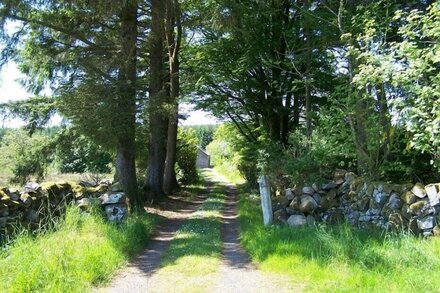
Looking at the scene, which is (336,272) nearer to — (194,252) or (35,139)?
(194,252)

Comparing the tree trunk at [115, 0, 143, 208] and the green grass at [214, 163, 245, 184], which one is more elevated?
the tree trunk at [115, 0, 143, 208]

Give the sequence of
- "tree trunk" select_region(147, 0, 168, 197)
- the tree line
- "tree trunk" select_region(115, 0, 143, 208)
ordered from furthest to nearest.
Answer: "tree trunk" select_region(147, 0, 168, 197) → "tree trunk" select_region(115, 0, 143, 208) → the tree line

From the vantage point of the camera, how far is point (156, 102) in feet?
47.0

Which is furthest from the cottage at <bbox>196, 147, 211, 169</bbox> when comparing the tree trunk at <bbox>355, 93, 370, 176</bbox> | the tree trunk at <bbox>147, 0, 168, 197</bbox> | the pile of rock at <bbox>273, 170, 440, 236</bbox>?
the tree trunk at <bbox>355, 93, 370, 176</bbox>

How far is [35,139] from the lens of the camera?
20047 mm

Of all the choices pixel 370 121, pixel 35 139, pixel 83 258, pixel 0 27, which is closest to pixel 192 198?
pixel 35 139

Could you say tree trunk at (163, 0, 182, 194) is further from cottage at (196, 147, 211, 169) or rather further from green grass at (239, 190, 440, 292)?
cottage at (196, 147, 211, 169)

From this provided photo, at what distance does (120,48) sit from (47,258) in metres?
9.80

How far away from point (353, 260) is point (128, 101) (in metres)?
9.40

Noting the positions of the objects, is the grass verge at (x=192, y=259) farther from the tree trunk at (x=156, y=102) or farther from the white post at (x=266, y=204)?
the tree trunk at (x=156, y=102)

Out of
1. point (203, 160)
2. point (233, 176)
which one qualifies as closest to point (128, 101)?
point (233, 176)

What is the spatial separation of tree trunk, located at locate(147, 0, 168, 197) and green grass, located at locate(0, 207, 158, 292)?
5.34 m

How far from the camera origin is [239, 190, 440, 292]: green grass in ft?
17.8

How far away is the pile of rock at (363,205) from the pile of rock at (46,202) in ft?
14.4
